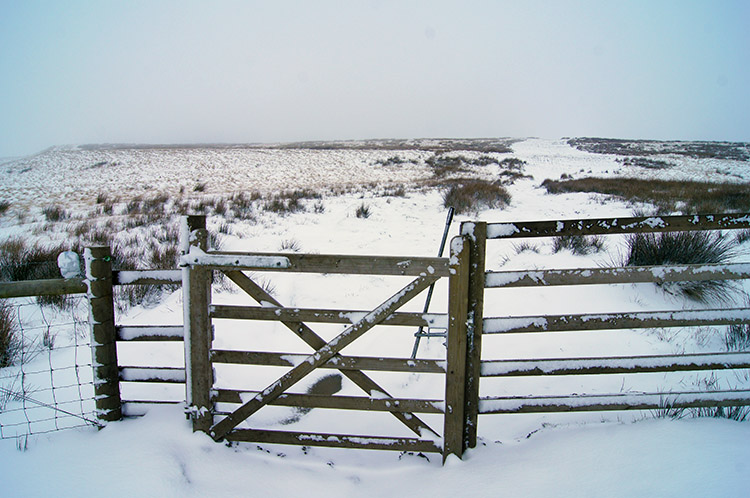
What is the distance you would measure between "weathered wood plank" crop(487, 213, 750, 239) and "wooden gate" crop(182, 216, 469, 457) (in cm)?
38

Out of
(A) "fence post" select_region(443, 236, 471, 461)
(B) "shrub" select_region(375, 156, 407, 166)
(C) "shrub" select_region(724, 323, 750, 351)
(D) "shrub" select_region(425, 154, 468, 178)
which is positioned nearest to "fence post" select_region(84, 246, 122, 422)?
(A) "fence post" select_region(443, 236, 471, 461)

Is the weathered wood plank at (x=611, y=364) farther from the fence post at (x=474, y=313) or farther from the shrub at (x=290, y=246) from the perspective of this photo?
the shrub at (x=290, y=246)

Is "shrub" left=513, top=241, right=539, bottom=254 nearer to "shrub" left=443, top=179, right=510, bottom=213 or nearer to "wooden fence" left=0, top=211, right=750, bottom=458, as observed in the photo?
"shrub" left=443, top=179, right=510, bottom=213

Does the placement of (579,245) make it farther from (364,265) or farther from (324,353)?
(324,353)

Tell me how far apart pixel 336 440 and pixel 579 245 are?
21.8 feet

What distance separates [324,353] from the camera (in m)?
2.78

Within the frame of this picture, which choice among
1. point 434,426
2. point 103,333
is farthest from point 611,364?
point 103,333

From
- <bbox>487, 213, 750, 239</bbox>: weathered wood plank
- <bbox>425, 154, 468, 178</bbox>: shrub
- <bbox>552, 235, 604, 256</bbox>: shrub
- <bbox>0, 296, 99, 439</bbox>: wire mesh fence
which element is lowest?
<bbox>0, 296, 99, 439</bbox>: wire mesh fence

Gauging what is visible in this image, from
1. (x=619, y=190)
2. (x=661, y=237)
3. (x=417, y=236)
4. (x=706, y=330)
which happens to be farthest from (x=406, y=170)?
(x=706, y=330)

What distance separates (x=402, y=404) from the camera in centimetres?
285

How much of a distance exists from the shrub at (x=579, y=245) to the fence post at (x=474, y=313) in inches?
225

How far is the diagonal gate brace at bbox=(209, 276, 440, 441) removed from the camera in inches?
104

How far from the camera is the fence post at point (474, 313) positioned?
8.54 feet

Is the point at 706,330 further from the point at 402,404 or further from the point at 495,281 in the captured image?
the point at 402,404
